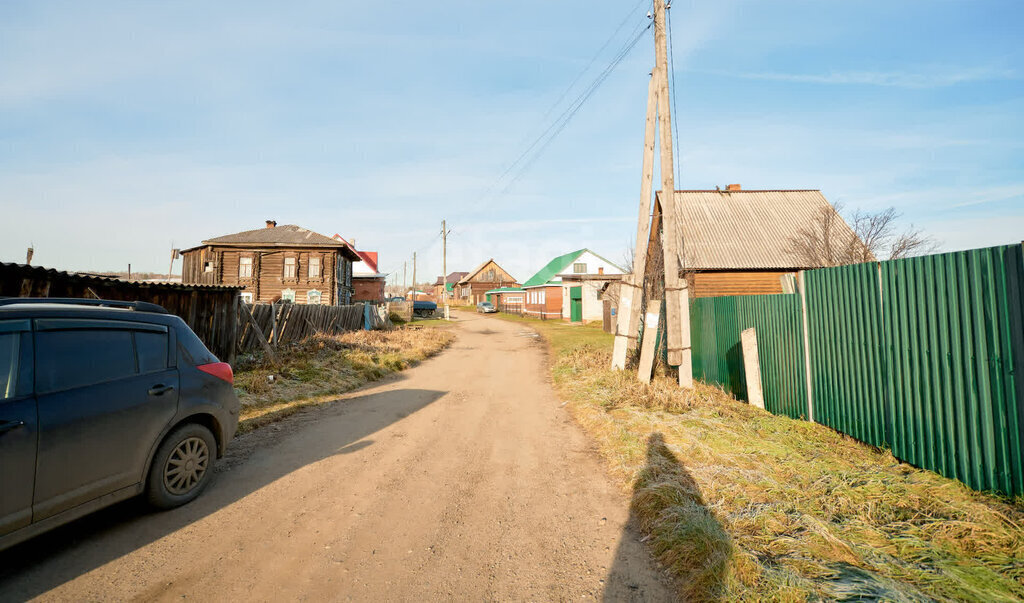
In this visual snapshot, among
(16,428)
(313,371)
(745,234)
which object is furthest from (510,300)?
(16,428)

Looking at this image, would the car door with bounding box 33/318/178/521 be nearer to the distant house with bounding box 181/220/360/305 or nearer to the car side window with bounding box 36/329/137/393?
the car side window with bounding box 36/329/137/393

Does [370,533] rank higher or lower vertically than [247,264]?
lower

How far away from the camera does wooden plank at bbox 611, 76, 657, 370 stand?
10250mm

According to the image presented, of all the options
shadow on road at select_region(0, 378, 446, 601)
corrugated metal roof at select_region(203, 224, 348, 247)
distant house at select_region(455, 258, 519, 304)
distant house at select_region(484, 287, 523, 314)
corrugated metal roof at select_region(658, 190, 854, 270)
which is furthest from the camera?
distant house at select_region(455, 258, 519, 304)

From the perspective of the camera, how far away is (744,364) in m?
7.78

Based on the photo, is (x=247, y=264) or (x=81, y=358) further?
(x=247, y=264)

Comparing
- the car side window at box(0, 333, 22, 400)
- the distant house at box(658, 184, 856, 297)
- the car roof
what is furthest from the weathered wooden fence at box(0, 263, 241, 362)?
the distant house at box(658, 184, 856, 297)

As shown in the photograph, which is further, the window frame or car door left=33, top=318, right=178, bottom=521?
the window frame

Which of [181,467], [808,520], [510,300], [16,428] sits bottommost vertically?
[808,520]

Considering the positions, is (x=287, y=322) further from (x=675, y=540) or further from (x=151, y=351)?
(x=675, y=540)

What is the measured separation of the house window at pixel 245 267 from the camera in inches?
1231

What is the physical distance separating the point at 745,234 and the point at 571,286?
14.6m

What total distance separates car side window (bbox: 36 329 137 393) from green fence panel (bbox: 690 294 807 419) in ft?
26.0

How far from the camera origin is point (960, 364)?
159 inches
